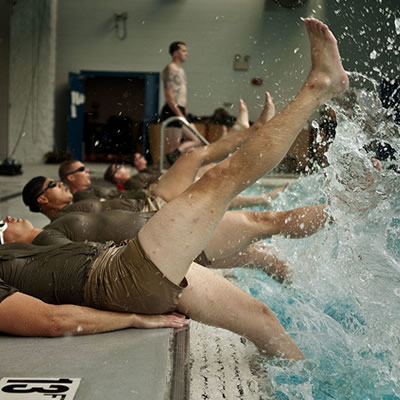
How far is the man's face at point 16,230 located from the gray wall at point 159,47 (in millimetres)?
8976

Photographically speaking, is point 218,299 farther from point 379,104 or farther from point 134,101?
point 134,101

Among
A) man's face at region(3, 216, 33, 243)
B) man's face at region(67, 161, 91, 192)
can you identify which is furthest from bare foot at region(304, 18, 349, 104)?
man's face at region(67, 161, 91, 192)

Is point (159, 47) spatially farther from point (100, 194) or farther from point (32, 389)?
point (32, 389)

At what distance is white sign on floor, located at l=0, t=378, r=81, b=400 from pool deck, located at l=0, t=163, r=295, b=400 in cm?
2

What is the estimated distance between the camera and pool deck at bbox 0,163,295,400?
151 cm

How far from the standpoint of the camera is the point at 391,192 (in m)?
2.68

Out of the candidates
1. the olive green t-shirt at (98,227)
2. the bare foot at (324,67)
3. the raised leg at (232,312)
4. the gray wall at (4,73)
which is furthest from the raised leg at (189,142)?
the raised leg at (232,312)

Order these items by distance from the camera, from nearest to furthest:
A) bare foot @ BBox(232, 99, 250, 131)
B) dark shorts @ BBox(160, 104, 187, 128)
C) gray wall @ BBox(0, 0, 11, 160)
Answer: bare foot @ BBox(232, 99, 250, 131) → dark shorts @ BBox(160, 104, 187, 128) → gray wall @ BBox(0, 0, 11, 160)

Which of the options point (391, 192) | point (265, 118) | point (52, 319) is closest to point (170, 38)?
point (265, 118)

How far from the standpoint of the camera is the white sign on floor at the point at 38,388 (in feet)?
4.77

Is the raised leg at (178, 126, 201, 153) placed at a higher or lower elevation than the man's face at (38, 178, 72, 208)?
lower

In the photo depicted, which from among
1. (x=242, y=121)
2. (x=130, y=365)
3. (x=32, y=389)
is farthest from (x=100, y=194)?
(x=32, y=389)

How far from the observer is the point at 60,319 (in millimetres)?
1821

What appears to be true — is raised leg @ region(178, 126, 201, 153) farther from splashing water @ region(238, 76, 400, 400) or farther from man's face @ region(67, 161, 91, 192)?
splashing water @ region(238, 76, 400, 400)
